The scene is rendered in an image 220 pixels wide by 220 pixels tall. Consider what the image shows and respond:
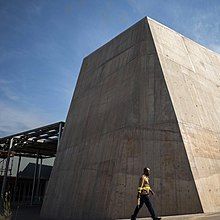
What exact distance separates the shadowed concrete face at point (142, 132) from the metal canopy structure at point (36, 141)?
7250 millimetres

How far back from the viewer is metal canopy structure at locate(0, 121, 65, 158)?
2356cm

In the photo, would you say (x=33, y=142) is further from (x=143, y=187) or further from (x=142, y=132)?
(x=143, y=187)

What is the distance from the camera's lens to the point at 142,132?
1114 centimetres

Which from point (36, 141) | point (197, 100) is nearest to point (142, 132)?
point (197, 100)

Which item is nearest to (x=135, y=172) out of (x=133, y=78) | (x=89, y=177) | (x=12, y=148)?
(x=89, y=177)

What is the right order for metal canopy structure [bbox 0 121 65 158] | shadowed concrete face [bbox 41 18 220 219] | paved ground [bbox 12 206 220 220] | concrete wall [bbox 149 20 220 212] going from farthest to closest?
1. metal canopy structure [bbox 0 121 65 158]
2. concrete wall [bbox 149 20 220 212]
3. shadowed concrete face [bbox 41 18 220 219]
4. paved ground [bbox 12 206 220 220]

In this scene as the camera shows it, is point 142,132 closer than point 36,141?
Yes

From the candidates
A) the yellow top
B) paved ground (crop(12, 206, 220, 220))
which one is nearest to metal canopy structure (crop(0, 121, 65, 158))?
paved ground (crop(12, 206, 220, 220))

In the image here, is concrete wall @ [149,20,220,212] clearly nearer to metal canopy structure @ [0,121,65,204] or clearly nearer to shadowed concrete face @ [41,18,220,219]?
shadowed concrete face @ [41,18,220,219]

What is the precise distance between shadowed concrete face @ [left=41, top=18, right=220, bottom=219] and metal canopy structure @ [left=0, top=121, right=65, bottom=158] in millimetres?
7250

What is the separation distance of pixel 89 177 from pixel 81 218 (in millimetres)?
1721

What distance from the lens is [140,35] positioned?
14.4 meters

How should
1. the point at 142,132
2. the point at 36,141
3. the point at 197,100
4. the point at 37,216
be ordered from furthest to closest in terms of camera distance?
the point at 36,141 → the point at 37,216 → the point at 197,100 → the point at 142,132

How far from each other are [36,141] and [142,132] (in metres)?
16.4
